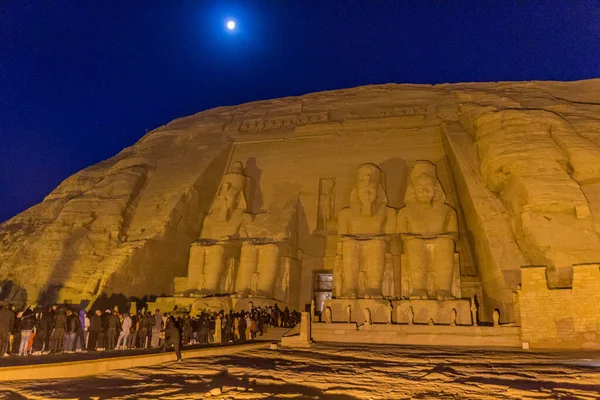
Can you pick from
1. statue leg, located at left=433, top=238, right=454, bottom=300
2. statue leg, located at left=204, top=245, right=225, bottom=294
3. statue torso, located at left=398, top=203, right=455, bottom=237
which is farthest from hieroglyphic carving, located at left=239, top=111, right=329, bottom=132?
statue leg, located at left=433, top=238, right=454, bottom=300

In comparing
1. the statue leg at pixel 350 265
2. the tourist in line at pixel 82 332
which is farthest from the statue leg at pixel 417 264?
the tourist in line at pixel 82 332

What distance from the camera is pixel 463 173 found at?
52.5ft

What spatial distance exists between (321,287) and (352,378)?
1112 cm

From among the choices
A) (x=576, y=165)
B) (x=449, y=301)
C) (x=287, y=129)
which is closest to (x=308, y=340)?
(x=449, y=301)

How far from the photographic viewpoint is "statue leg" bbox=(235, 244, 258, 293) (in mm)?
16297

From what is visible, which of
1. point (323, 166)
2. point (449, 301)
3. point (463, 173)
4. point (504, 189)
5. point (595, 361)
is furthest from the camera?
point (323, 166)

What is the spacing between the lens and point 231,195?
18.4 metres

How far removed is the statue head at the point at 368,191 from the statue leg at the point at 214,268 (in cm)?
481

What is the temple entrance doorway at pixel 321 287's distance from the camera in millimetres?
18172

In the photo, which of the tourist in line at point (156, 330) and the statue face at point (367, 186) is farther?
the statue face at point (367, 186)

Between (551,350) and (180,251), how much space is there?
1241 centimetres

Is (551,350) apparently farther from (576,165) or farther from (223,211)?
(223,211)

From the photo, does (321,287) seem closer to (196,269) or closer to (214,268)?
(214,268)

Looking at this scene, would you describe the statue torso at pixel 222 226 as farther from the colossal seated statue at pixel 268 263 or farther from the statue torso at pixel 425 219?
the statue torso at pixel 425 219
